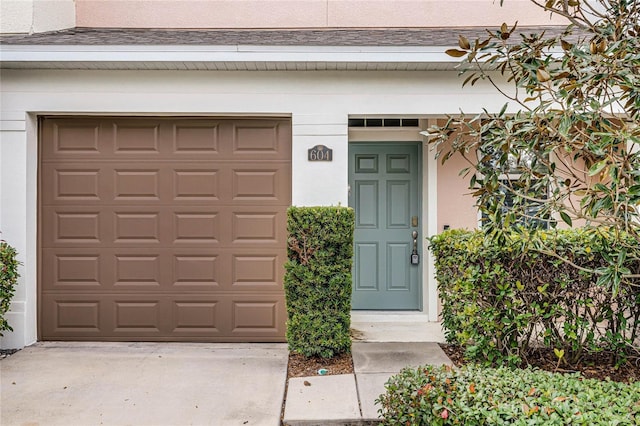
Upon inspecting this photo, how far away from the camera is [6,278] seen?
4555 millimetres

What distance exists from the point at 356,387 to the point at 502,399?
4.95ft

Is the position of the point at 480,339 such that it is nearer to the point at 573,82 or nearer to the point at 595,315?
the point at 595,315

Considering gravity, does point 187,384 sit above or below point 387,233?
below

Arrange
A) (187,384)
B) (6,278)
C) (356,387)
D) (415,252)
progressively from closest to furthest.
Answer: (356,387) < (187,384) < (6,278) < (415,252)

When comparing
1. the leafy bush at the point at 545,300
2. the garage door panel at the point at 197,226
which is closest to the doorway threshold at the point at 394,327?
the leafy bush at the point at 545,300

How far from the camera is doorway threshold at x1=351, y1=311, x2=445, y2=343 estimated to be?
5250 mm

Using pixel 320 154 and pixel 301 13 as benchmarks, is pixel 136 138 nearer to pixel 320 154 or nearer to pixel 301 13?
pixel 320 154

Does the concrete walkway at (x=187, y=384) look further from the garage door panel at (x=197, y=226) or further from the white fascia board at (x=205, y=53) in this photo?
the white fascia board at (x=205, y=53)

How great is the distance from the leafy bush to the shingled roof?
230cm

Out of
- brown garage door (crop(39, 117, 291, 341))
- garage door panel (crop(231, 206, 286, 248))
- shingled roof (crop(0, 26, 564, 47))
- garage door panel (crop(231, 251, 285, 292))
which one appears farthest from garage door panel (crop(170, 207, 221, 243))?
shingled roof (crop(0, 26, 564, 47))

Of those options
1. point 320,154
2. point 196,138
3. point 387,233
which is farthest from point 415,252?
point 196,138

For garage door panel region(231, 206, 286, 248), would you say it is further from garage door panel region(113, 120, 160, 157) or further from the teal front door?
the teal front door

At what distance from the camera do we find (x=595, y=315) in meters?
3.93

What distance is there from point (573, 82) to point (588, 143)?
0.38 meters
